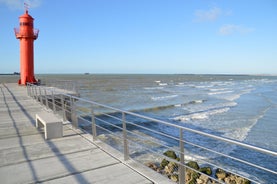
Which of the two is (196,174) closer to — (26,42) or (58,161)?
(58,161)

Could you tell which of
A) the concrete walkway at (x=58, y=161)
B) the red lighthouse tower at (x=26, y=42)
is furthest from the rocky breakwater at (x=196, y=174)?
the red lighthouse tower at (x=26, y=42)

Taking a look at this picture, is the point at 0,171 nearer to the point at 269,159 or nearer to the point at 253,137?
the point at 269,159

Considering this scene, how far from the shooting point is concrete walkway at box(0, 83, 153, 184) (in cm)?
381

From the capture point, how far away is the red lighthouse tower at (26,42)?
19344 millimetres

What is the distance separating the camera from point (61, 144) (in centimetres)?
559

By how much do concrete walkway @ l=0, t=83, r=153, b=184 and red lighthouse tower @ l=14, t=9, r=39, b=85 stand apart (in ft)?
47.0

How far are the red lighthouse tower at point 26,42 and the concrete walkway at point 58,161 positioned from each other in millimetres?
14326

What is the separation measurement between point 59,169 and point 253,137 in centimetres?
1166

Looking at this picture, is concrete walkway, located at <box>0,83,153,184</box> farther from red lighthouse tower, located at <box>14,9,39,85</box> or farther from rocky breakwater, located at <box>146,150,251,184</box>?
red lighthouse tower, located at <box>14,9,39,85</box>

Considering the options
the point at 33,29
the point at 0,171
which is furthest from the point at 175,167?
the point at 33,29

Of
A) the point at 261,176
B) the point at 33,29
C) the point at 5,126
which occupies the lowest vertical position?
the point at 261,176

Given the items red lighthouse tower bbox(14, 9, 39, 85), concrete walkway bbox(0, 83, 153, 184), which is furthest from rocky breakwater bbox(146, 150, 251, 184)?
red lighthouse tower bbox(14, 9, 39, 85)

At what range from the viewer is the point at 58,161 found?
455cm

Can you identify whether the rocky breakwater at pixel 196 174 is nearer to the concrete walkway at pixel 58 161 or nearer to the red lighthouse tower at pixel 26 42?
the concrete walkway at pixel 58 161
